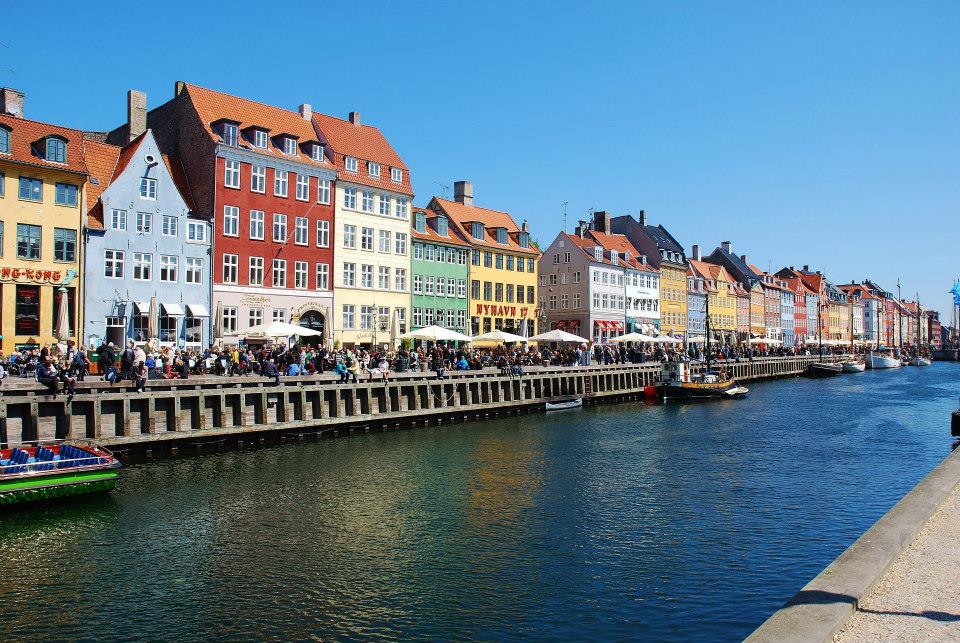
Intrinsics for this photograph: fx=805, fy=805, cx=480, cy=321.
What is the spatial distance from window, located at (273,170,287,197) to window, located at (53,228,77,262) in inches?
528

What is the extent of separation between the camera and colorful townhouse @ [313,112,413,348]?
182 ft

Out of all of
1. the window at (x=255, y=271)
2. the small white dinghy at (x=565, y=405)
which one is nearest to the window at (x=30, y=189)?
the window at (x=255, y=271)

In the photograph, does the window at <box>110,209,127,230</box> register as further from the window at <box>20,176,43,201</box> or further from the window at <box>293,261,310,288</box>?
the window at <box>293,261,310,288</box>

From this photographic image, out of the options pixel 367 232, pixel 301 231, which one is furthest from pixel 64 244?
pixel 367 232

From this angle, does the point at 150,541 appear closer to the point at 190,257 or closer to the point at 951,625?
the point at 951,625

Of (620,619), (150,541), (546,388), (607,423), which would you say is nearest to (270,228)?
(546,388)

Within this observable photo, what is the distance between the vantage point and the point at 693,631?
12.2 meters

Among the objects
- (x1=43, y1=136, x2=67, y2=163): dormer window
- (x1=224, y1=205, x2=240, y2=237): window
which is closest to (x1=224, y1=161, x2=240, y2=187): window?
(x1=224, y1=205, x2=240, y2=237): window

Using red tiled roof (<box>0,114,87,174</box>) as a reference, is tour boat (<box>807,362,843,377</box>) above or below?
below

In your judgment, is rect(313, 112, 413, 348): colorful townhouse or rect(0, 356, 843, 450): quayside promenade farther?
rect(313, 112, 413, 348): colorful townhouse

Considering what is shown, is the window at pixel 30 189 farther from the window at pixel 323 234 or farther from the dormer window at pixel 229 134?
the window at pixel 323 234

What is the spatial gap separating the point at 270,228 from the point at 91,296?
12.6 meters

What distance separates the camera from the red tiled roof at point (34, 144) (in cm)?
3941

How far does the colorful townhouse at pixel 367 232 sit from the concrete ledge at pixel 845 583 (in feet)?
140
